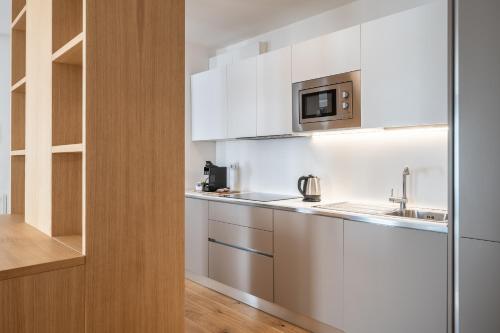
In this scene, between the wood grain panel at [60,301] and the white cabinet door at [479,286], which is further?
the white cabinet door at [479,286]

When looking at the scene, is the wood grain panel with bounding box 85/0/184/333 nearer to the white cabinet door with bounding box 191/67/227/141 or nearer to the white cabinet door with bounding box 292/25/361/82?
the white cabinet door with bounding box 292/25/361/82

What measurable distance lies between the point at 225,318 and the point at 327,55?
2174mm

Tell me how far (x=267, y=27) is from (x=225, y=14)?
49 centimetres

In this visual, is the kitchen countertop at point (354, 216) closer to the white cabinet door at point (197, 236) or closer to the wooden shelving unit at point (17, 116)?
the white cabinet door at point (197, 236)

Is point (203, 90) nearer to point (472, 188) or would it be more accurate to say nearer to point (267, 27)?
point (267, 27)

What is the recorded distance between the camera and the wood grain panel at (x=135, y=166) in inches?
48.0

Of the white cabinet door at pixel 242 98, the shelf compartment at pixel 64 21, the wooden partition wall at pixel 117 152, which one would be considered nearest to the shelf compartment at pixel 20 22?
the wooden partition wall at pixel 117 152

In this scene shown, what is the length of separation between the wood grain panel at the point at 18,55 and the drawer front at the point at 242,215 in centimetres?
184

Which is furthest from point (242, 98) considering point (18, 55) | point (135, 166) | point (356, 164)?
point (135, 166)

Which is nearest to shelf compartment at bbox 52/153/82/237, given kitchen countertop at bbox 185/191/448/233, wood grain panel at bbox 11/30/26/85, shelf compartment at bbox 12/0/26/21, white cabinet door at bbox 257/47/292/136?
wood grain panel at bbox 11/30/26/85

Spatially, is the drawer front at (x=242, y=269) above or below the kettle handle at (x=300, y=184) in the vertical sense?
below

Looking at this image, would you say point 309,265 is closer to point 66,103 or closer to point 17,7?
point 66,103

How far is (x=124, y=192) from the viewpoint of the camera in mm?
1284

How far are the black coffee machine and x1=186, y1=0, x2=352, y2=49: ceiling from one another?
1.38 m
